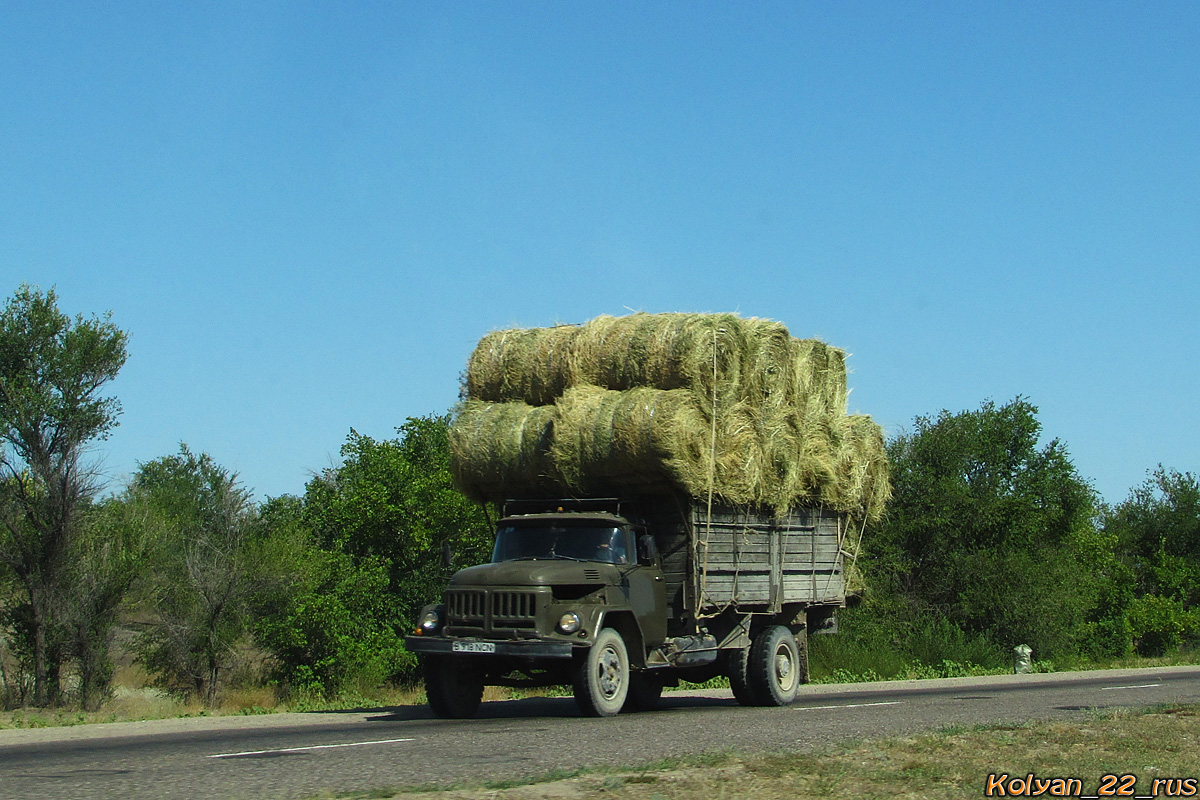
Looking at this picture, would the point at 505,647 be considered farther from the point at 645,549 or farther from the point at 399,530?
the point at 399,530

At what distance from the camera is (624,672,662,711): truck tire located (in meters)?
15.9

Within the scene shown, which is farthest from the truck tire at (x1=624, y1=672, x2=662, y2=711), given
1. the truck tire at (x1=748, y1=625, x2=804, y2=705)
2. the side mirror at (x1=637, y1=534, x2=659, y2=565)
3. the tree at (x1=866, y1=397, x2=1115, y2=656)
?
the tree at (x1=866, y1=397, x2=1115, y2=656)

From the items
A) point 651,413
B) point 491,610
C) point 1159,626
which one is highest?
point 651,413

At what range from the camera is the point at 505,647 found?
43.7ft

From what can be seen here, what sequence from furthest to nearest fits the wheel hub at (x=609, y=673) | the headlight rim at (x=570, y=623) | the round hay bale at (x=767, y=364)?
the round hay bale at (x=767, y=364) → the wheel hub at (x=609, y=673) → the headlight rim at (x=570, y=623)

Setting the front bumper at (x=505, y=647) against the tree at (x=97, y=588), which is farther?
the tree at (x=97, y=588)

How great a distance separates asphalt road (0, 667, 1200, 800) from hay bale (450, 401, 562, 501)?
2.85m

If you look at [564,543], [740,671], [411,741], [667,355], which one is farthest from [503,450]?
[411,741]

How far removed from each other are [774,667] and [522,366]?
5.23 metres

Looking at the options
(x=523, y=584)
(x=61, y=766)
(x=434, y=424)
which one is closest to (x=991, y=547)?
(x=434, y=424)

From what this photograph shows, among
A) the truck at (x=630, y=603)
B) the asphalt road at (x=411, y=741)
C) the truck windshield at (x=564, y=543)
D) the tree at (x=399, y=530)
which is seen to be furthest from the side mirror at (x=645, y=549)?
the tree at (x=399, y=530)

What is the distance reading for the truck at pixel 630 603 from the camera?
13492 mm

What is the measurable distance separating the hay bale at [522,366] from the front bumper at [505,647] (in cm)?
389

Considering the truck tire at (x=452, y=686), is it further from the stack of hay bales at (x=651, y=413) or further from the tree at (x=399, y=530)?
the tree at (x=399, y=530)
